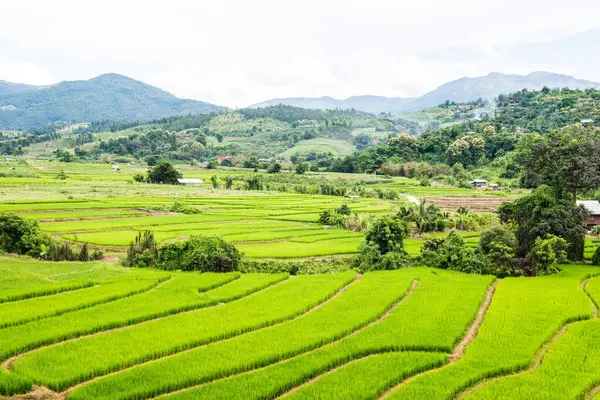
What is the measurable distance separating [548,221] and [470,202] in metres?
34.4

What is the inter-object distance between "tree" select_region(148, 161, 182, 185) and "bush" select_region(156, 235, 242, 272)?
53875 millimetres

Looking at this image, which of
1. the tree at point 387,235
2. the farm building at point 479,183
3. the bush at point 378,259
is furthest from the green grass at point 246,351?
the farm building at point 479,183

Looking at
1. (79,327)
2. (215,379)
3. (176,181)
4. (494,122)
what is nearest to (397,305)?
(215,379)

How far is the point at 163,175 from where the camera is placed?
260 ft

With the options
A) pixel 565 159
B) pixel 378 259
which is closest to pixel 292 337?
pixel 378 259

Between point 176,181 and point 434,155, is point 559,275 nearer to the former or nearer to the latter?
point 176,181

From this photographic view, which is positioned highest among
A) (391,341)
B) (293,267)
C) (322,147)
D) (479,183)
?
(322,147)

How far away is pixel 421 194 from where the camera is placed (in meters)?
72.0

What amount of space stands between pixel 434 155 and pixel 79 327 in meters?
97.9

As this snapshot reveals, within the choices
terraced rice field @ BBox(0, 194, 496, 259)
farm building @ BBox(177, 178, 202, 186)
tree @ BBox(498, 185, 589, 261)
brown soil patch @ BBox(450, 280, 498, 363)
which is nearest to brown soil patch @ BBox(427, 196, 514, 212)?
terraced rice field @ BBox(0, 194, 496, 259)

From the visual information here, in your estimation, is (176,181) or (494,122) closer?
(176,181)

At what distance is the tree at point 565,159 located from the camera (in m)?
29.2

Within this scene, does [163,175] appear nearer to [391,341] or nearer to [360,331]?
[360,331]

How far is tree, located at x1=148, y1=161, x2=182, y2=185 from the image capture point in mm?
78688
